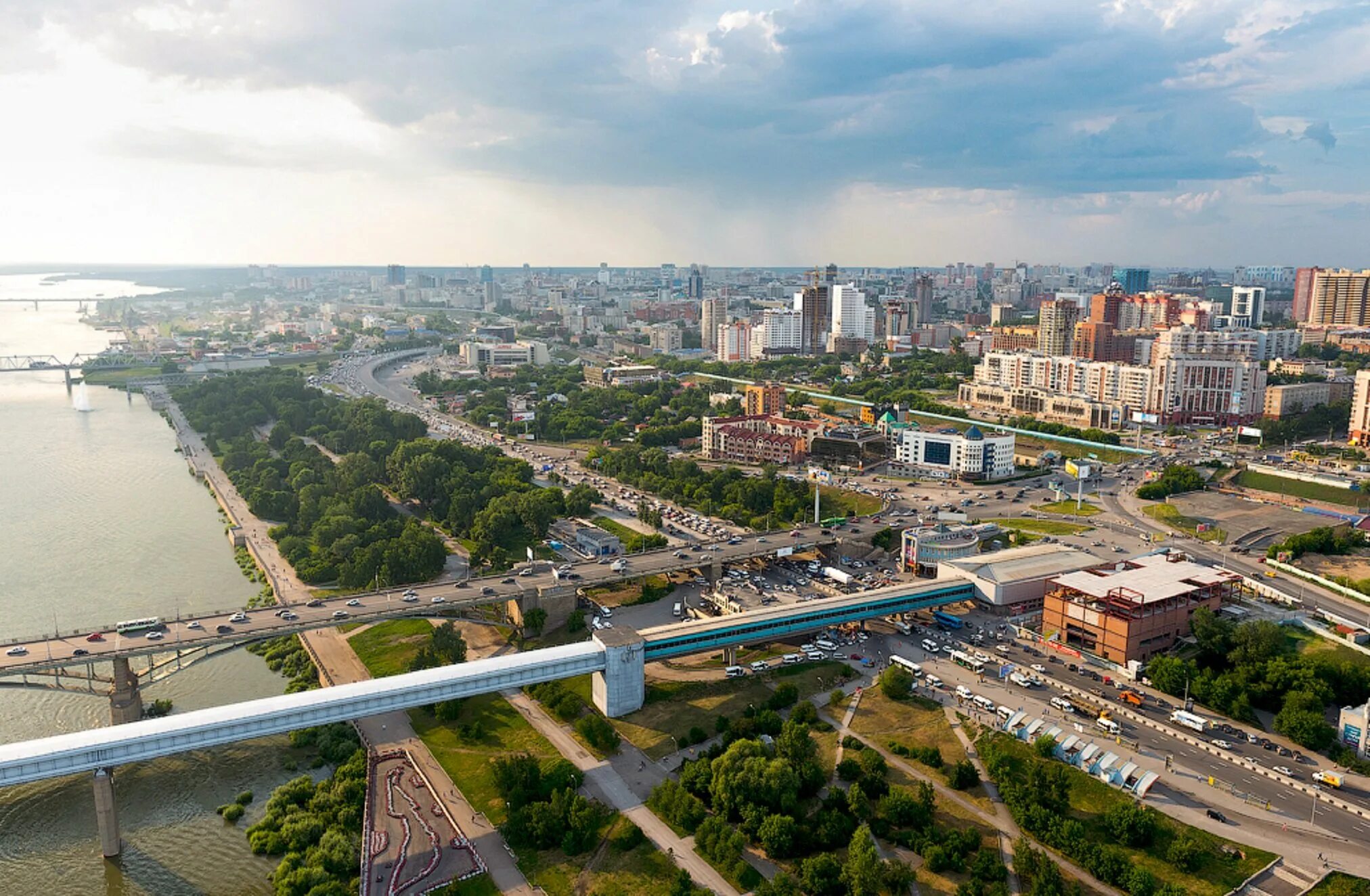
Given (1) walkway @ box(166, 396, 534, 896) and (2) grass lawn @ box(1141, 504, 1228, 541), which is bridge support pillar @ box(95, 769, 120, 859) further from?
(2) grass lawn @ box(1141, 504, 1228, 541)

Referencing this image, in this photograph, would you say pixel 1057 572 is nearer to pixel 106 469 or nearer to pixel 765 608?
pixel 765 608

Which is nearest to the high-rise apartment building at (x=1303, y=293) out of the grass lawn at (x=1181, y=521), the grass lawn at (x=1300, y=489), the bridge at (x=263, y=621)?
the grass lawn at (x=1300, y=489)

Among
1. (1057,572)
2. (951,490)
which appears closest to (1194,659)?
(1057,572)

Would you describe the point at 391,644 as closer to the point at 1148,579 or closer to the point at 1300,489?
the point at 1148,579

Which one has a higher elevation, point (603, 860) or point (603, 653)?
point (603, 653)

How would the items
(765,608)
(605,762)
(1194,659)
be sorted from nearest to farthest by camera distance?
(605,762) < (1194,659) < (765,608)

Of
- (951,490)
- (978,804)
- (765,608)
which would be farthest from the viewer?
(951,490)

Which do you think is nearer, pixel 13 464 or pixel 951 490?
pixel 951 490

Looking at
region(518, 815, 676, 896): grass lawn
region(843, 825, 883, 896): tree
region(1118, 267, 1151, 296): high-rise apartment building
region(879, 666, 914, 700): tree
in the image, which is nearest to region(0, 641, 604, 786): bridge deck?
region(518, 815, 676, 896): grass lawn
